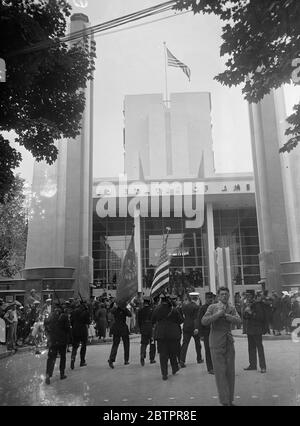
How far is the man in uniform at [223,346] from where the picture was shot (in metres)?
5.76

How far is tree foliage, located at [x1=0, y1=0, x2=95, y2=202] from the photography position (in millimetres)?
8555

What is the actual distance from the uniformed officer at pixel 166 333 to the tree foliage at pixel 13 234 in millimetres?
20426

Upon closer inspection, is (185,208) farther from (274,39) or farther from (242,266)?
(274,39)

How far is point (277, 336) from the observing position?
15.3 m

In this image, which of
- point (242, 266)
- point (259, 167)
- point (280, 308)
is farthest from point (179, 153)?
point (280, 308)

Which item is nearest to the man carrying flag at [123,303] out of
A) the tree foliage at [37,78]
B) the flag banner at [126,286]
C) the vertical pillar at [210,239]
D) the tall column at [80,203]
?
the flag banner at [126,286]

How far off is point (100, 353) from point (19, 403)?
667 centimetres

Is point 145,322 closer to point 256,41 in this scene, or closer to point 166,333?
point 166,333

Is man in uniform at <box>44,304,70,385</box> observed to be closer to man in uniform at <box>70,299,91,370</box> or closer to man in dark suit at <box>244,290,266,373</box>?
man in uniform at <box>70,299,91,370</box>

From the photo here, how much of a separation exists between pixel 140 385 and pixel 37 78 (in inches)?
281
